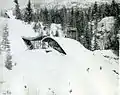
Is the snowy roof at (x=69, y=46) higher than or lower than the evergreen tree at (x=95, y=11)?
lower

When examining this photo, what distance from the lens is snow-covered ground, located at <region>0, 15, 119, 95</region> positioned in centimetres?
219

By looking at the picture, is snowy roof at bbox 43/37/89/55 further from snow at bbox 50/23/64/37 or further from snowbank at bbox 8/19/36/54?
snowbank at bbox 8/19/36/54

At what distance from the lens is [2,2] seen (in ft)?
7.39

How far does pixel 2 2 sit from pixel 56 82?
808 millimetres

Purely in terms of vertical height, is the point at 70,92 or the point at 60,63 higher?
the point at 60,63

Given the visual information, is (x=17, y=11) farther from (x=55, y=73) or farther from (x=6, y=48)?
(x=55, y=73)

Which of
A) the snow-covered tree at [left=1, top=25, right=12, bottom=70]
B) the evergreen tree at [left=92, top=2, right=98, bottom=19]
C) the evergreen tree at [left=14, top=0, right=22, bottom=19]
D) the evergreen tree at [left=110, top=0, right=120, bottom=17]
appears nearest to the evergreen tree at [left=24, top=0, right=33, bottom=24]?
the evergreen tree at [left=14, top=0, right=22, bottom=19]

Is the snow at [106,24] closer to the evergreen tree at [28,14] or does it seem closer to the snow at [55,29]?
the snow at [55,29]

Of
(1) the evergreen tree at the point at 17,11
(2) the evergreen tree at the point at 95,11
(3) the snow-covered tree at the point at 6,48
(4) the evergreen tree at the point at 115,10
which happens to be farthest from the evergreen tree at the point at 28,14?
(4) the evergreen tree at the point at 115,10

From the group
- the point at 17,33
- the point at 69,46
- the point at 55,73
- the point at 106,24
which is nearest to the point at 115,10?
the point at 106,24

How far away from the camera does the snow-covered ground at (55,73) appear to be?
219cm

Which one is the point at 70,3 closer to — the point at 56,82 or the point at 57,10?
the point at 57,10

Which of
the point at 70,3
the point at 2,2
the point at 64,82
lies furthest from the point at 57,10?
the point at 64,82

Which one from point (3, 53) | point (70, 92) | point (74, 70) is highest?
A: point (3, 53)
